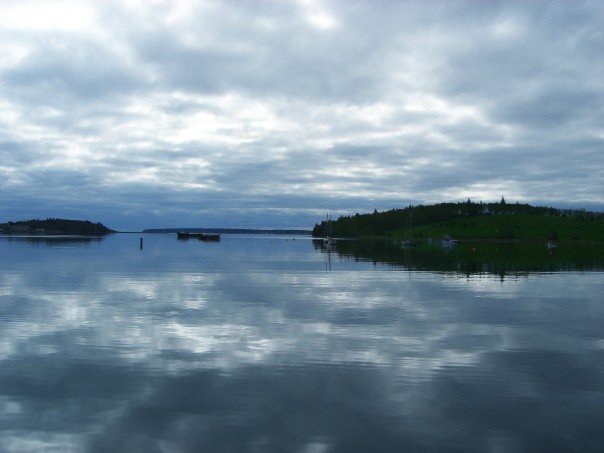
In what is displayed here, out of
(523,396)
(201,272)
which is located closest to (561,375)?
(523,396)

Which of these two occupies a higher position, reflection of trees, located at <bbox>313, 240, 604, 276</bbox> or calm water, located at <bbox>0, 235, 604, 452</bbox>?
reflection of trees, located at <bbox>313, 240, 604, 276</bbox>

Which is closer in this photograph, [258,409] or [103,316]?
[258,409]

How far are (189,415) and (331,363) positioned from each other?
7.19m

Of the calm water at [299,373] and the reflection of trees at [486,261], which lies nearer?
the calm water at [299,373]

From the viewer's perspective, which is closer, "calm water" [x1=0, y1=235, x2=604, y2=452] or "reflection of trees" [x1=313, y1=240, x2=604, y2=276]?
"calm water" [x1=0, y1=235, x2=604, y2=452]

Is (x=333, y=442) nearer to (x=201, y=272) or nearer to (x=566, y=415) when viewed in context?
(x=566, y=415)

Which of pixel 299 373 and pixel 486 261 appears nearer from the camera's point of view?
pixel 299 373

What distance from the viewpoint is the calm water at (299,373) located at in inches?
553

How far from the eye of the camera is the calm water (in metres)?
14.0

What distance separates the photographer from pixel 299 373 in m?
19.8

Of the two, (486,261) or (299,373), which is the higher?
(486,261)

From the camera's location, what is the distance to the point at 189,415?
15312 millimetres

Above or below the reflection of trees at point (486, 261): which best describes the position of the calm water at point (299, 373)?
below

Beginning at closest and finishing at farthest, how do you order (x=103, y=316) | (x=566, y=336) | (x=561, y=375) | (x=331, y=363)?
(x=561, y=375) → (x=331, y=363) → (x=566, y=336) → (x=103, y=316)
